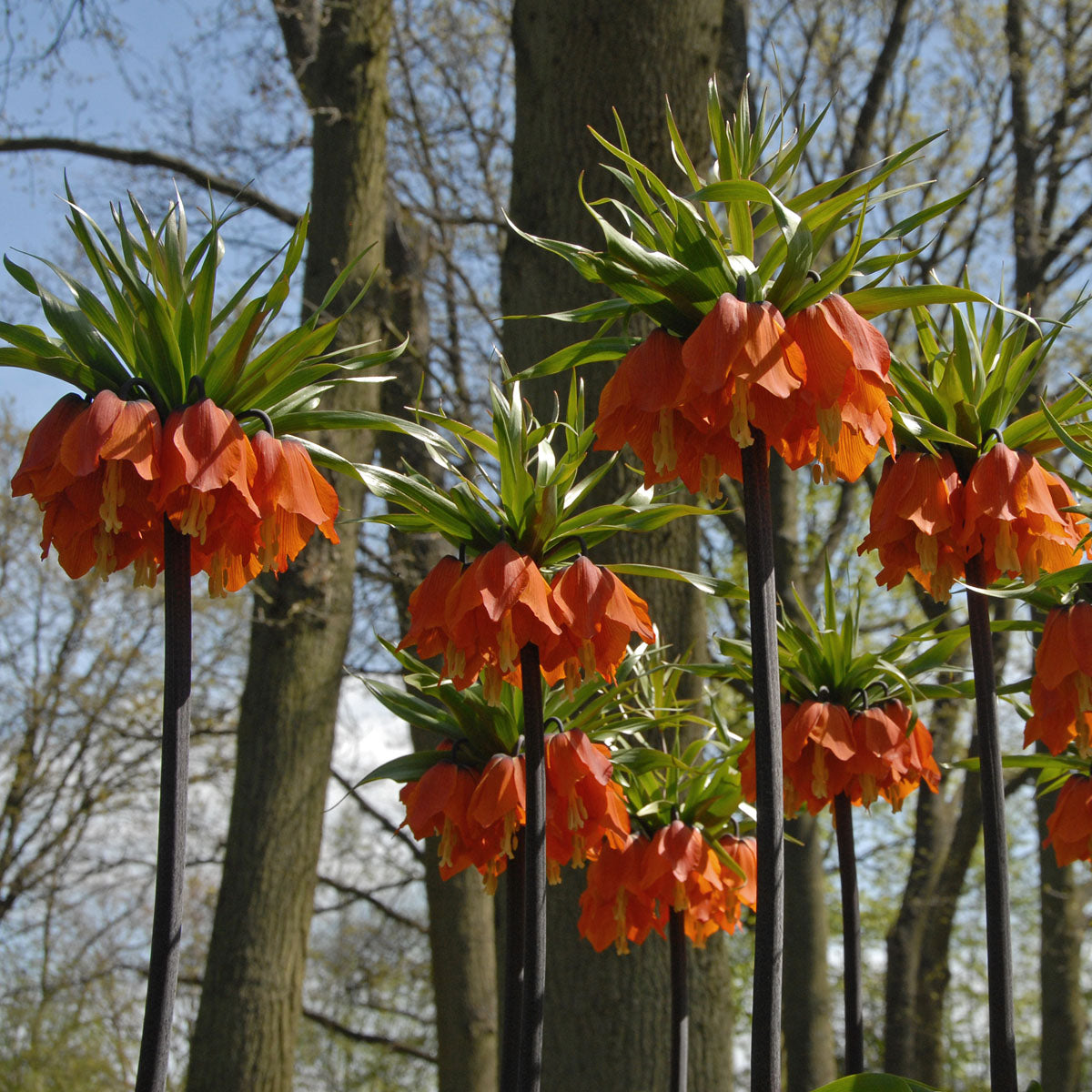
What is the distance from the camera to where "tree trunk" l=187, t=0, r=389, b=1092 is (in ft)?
16.1

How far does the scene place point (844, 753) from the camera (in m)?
1.92

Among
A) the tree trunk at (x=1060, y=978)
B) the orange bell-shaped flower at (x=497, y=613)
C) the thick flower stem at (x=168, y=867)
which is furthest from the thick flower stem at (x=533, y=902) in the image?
the tree trunk at (x=1060, y=978)

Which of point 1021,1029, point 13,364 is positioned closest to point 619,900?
point 13,364

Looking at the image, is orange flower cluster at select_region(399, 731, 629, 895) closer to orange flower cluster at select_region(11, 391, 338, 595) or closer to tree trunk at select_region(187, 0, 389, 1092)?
orange flower cluster at select_region(11, 391, 338, 595)

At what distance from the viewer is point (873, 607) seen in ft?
42.7

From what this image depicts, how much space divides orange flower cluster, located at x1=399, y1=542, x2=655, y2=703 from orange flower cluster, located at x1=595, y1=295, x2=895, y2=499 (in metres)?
0.19

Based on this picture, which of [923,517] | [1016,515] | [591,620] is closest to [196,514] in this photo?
[591,620]

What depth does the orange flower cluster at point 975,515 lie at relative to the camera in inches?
67.3

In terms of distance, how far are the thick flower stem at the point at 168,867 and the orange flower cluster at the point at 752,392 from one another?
0.64m

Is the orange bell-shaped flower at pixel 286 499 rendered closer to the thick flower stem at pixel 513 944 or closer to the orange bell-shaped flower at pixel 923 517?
the thick flower stem at pixel 513 944

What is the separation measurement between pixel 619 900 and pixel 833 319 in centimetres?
118

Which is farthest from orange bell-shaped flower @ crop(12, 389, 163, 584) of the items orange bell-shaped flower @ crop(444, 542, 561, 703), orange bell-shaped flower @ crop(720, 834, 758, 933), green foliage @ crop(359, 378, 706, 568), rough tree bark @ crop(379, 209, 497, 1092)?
rough tree bark @ crop(379, 209, 497, 1092)

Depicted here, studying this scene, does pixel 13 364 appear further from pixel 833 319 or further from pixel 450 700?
pixel 833 319

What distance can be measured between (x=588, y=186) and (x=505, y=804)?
259 centimetres
